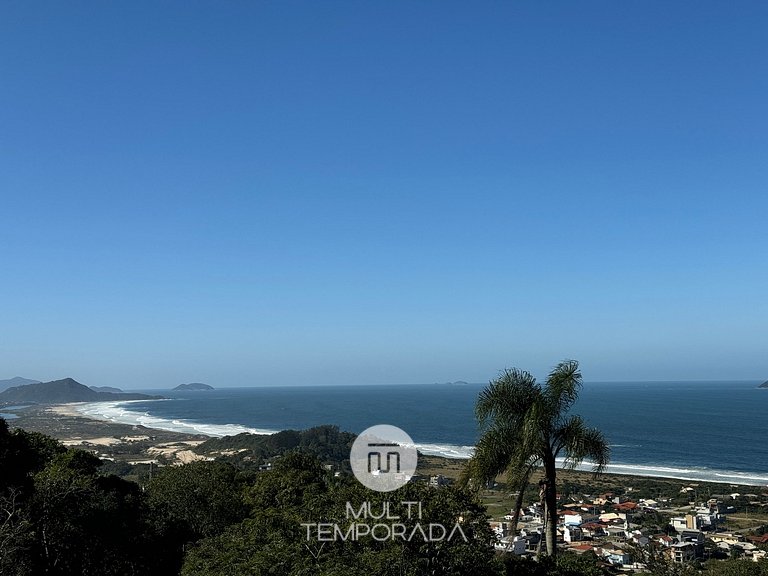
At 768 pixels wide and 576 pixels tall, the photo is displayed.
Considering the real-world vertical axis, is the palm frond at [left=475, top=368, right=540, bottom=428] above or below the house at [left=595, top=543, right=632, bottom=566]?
above

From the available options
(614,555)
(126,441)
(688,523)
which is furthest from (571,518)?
(126,441)

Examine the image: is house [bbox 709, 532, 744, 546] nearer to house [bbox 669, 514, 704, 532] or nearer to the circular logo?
house [bbox 669, 514, 704, 532]

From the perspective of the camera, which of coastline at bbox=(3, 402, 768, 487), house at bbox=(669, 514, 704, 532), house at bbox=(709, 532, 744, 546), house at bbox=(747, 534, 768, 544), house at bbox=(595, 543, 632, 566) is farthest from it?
coastline at bbox=(3, 402, 768, 487)

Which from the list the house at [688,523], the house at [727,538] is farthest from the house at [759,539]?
the house at [688,523]

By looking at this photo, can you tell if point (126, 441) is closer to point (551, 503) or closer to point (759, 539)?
point (759, 539)

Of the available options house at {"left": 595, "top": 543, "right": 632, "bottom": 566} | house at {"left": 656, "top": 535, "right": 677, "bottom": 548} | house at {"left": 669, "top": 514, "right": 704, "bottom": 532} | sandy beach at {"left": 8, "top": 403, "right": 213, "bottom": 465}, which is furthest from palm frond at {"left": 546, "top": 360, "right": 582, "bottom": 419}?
sandy beach at {"left": 8, "top": 403, "right": 213, "bottom": 465}
